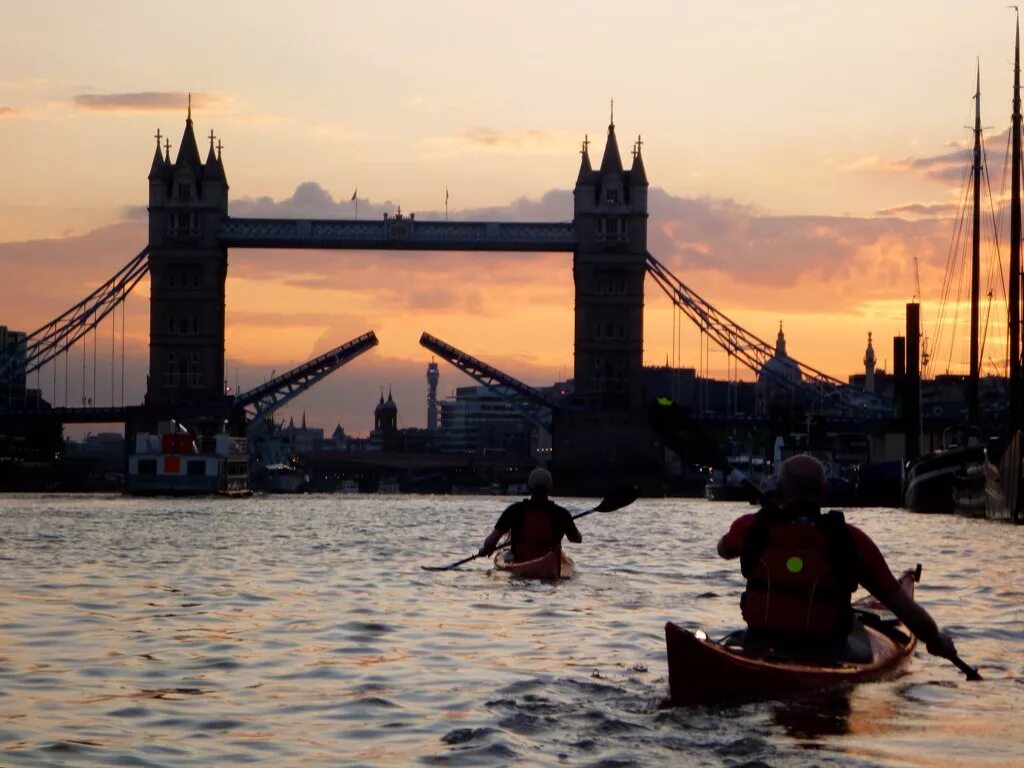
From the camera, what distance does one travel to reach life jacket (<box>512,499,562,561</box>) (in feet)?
76.0

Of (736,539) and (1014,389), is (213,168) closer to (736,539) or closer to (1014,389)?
(1014,389)

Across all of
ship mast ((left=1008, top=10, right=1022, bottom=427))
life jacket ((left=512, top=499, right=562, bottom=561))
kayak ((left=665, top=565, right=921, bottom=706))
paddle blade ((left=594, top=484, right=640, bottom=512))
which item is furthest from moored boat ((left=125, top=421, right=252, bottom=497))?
kayak ((left=665, top=565, right=921, bottom=706))

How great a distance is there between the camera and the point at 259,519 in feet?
186

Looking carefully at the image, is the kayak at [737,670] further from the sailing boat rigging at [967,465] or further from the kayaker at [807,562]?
the sailing boat rigging at [967,465]

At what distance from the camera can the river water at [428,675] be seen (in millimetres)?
11070

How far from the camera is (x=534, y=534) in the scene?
23.4 m

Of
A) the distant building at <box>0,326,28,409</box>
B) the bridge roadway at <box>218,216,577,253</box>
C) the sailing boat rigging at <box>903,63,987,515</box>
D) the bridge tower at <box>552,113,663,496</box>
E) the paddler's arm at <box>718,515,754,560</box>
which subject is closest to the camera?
the paddler's arm at <box>718,515,754,560</box>

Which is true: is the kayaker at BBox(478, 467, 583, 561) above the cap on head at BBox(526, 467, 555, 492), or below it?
below

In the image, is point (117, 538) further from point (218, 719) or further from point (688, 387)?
point (688, 387)

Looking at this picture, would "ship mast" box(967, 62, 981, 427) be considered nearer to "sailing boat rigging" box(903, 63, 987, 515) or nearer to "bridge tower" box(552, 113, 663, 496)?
"sailing boat rigging" box(903, 63, 987, 515)

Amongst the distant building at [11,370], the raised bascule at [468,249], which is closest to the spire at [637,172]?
the raised bascule at [468,249]

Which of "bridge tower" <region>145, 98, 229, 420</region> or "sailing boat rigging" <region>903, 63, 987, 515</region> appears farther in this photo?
"bridge tower" <region>145, 98, 229, 420</region>

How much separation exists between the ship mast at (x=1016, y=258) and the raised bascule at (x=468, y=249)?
55.2 m

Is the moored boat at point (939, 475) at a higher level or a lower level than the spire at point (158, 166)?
lower
